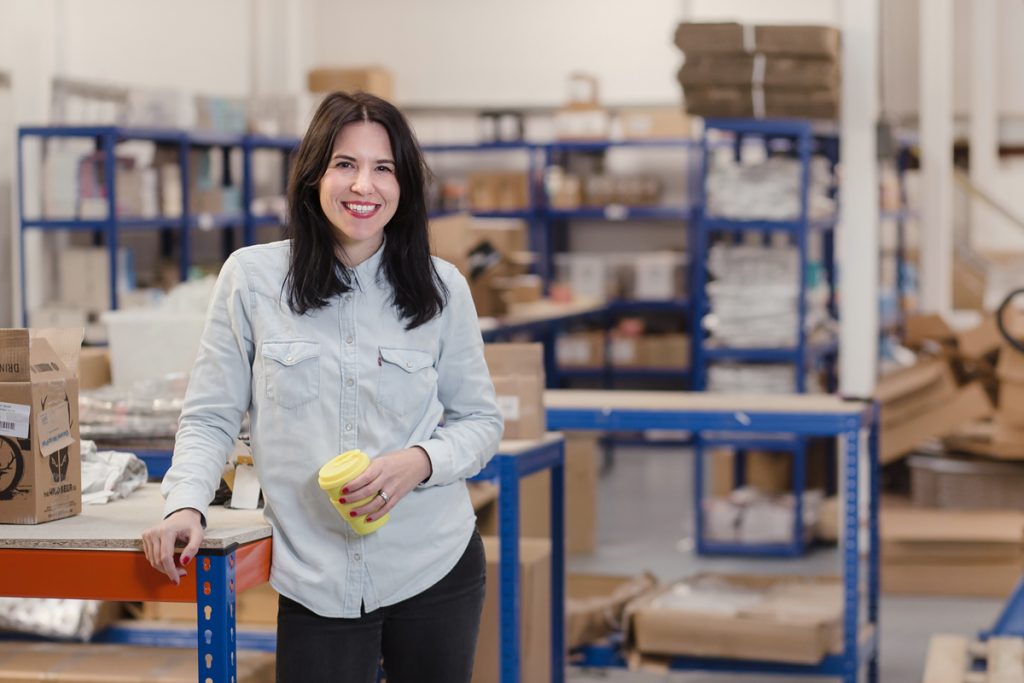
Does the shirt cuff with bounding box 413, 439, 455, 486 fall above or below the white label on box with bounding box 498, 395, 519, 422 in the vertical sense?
above

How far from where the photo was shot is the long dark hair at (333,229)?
2.37 m

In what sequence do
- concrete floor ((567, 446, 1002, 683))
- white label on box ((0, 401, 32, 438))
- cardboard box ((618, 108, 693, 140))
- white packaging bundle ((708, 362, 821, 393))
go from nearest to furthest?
white label on box ((0, 401, 32, 438)), concrete floor ((567, 446, 1002, 683)), white packaging bundle ((708, 362, 821, 393)), cardboard box ((618, 108, 693, 140))

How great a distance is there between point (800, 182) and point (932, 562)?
1.83m

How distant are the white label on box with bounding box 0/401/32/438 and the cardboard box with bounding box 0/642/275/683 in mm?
791

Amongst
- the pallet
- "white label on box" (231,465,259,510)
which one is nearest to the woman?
"white label on box" (231,465,259,510)

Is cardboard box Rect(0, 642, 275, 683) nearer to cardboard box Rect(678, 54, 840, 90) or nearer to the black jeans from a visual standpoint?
the black jeans

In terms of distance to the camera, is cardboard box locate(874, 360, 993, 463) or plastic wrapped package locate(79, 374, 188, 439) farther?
cardboard box locate(874, 360, 993, 463)

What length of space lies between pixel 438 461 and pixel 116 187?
558cm

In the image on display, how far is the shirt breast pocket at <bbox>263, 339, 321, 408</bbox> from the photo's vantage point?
2.34 metres

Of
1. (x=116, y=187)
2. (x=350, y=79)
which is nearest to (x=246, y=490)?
(x=116, y=187)

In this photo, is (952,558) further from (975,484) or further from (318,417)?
(318,417)

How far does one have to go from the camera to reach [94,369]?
4.14m

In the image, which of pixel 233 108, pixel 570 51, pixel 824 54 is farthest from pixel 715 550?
pixel 570 51

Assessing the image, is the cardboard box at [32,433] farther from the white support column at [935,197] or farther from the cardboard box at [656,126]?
the cardboard box at [656,126]
